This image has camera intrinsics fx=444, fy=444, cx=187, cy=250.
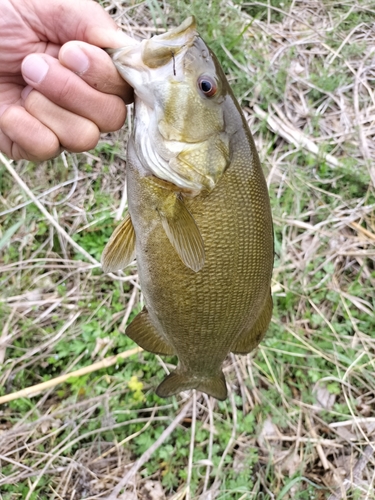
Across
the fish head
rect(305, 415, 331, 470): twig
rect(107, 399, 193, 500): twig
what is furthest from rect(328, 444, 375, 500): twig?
the fish head

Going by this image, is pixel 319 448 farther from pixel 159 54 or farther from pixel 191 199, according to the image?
pixel 159 54

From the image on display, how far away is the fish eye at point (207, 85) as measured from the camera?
1.25 m

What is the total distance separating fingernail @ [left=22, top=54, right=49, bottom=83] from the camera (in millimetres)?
1255

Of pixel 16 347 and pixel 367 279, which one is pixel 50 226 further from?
pixel 367 279

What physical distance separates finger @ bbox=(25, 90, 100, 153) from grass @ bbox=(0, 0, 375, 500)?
102 centimetres

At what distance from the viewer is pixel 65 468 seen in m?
2.20

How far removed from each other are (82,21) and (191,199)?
62cm

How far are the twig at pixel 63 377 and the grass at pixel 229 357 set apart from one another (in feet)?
0.13

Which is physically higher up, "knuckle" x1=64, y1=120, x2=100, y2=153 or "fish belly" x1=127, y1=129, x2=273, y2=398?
"knuckle" x1=64, y1=120, x2=100, y2=153

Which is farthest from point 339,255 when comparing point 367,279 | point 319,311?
point 319,311

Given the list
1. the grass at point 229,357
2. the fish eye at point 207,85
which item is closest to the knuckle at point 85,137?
the fish eye at point 207,85

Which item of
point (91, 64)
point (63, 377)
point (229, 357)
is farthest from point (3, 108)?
point (229, 357)

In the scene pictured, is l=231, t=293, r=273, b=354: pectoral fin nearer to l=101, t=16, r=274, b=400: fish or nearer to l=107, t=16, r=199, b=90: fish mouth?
l=101, t=16, r=274, b=400: fish

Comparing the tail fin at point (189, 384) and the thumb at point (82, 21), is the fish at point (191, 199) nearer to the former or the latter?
the thumb at point (82, 21)
